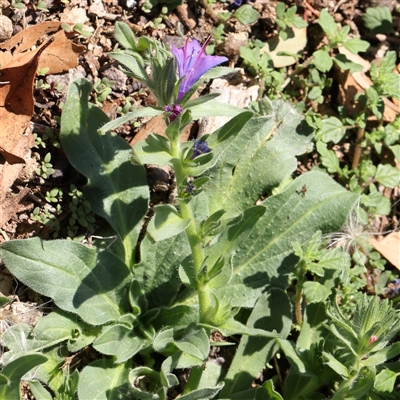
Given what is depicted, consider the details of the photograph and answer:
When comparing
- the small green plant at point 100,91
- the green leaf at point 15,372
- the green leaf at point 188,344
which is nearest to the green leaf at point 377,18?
the small green plant at point 100,91

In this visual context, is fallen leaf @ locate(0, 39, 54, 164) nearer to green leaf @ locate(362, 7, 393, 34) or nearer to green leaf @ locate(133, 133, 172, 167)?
green leaf @ locate(133, 133, 172, 167)

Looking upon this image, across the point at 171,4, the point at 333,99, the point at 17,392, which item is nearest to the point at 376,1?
the point at 333,99

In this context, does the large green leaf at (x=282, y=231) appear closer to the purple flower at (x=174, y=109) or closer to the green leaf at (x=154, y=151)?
the green leaf at (x=154, y=151)

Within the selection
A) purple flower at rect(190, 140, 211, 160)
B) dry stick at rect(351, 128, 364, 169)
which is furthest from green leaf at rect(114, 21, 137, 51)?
dry stick at rect(351, 128, 364, 169)

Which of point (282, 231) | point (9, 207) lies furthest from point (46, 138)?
point (282, 231)

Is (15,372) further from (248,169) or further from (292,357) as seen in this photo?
(248,169)

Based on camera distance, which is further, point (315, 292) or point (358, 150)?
point (358, 150)
